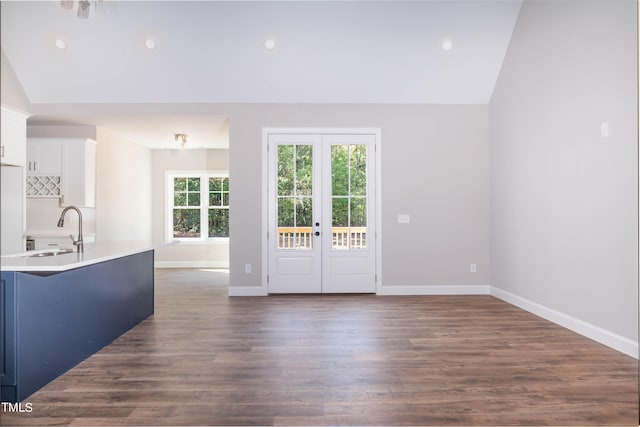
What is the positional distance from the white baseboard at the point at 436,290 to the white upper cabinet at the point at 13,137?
4993mm

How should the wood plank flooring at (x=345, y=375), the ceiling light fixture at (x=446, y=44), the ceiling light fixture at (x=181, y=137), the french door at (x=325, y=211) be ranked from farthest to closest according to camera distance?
1. the ceiling light fixture at (x=181, y=137)
2. the french door at (x=325, y=211)
3. the ceiling light fixture at (x=446, y=44)
4. the wood plank flooring at (x=345, y=375)

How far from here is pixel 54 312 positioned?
2.72m

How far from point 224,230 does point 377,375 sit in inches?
247

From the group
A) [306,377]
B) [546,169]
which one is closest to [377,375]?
[306,377]

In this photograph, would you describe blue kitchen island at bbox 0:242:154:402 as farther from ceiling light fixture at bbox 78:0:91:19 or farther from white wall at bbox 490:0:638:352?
white wall at bbox 490:0:638:352

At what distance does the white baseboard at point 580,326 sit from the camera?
3178 mm

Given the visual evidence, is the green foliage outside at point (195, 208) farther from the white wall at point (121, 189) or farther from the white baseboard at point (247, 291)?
the white baseboard at point (247, 291)

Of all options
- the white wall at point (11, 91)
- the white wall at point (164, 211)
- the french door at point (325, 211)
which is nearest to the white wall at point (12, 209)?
the white wall at point (11, 91)

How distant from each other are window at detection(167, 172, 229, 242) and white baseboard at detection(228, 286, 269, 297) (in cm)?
321

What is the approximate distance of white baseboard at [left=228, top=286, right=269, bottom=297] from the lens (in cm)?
545

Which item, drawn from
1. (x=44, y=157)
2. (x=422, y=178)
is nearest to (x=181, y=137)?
(x=44, y=157)

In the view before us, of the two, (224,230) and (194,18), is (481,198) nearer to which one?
(194,18)

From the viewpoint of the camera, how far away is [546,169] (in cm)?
425

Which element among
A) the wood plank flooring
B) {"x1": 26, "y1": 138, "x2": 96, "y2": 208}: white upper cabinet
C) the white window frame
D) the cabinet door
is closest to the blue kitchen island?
the wood plank flooring
